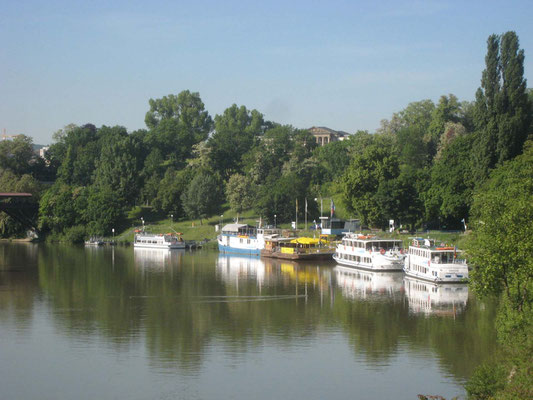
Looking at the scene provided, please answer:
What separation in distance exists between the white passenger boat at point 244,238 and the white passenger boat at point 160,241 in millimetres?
4909

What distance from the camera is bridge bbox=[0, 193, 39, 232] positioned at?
283 ft

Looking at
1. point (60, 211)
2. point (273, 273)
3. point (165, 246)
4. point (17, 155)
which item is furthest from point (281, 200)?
point (17, 155)

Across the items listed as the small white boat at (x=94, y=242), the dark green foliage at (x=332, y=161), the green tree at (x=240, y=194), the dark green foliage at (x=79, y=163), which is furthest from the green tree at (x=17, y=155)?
the dark green foliage at (x=332, y=161)

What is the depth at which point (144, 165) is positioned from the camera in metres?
104

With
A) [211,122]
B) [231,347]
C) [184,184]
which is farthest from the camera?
[211,122]

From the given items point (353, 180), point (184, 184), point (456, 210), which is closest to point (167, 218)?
point (184, 184)

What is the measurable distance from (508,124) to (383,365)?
3299cm

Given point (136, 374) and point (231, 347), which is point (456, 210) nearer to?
point (231, 347)

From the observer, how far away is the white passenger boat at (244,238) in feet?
216

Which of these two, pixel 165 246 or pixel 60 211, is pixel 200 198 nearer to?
pixel 165 246

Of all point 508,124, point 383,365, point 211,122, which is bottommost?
point 383,365

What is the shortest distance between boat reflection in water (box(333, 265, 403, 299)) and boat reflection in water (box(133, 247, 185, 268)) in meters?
15.1

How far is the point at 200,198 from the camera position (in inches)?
3238

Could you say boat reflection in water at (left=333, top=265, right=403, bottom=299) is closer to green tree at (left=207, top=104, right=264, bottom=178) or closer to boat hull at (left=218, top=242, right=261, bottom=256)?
boat hull at (left=218, top=242, right=261, bottom=256)
